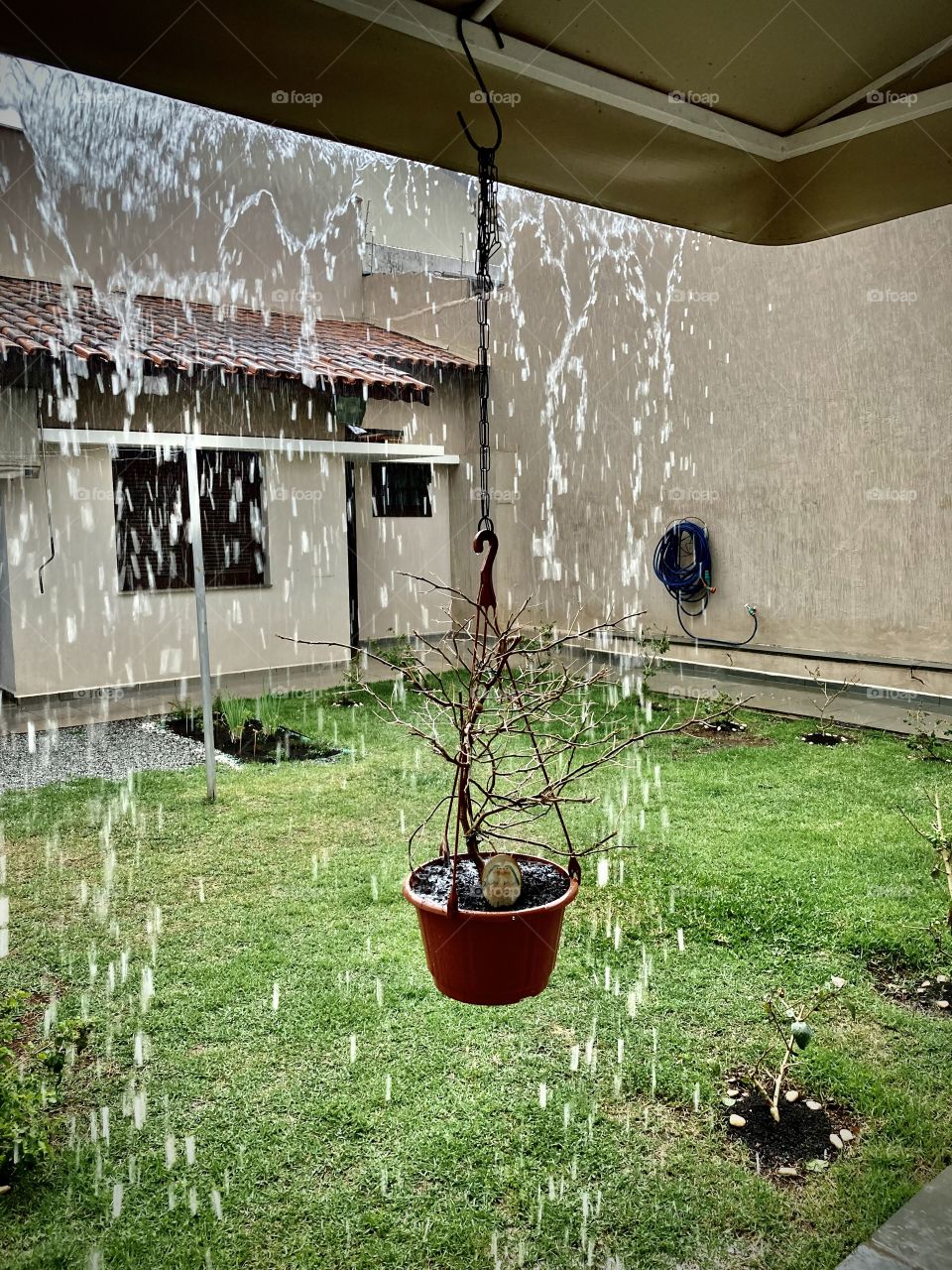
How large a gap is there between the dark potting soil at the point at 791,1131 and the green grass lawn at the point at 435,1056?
0.05m

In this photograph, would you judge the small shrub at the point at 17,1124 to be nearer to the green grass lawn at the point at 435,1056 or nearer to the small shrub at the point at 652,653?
the green grass lawn at the point at 435,1056

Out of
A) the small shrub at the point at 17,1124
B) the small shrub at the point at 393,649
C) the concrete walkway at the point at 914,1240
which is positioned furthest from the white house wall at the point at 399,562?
the concrete walkway at the point at 914,1240

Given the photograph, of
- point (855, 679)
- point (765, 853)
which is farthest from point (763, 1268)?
point (855, 679)

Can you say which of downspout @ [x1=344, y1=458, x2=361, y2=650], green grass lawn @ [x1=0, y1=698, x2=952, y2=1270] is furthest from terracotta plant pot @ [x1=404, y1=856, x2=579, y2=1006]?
downspout @ [x1=344, y1=458, x2=361, y2=650]

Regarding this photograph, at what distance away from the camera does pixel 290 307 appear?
1232 cm

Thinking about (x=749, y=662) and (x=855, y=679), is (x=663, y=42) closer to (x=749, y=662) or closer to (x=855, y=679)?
(x=855, y=679)

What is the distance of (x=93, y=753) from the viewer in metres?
6.86

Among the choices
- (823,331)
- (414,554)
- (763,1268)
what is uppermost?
(823,331)

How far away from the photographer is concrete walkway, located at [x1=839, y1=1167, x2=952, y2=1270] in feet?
6.06

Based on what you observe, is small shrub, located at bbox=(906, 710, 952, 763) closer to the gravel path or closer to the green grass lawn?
the green grass lawn

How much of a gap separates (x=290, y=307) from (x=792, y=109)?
10.5m

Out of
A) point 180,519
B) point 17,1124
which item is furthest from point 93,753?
point 17,1124

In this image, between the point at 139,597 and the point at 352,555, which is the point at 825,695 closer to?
the point at 352,555

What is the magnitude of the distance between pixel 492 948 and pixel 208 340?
9142 mm
